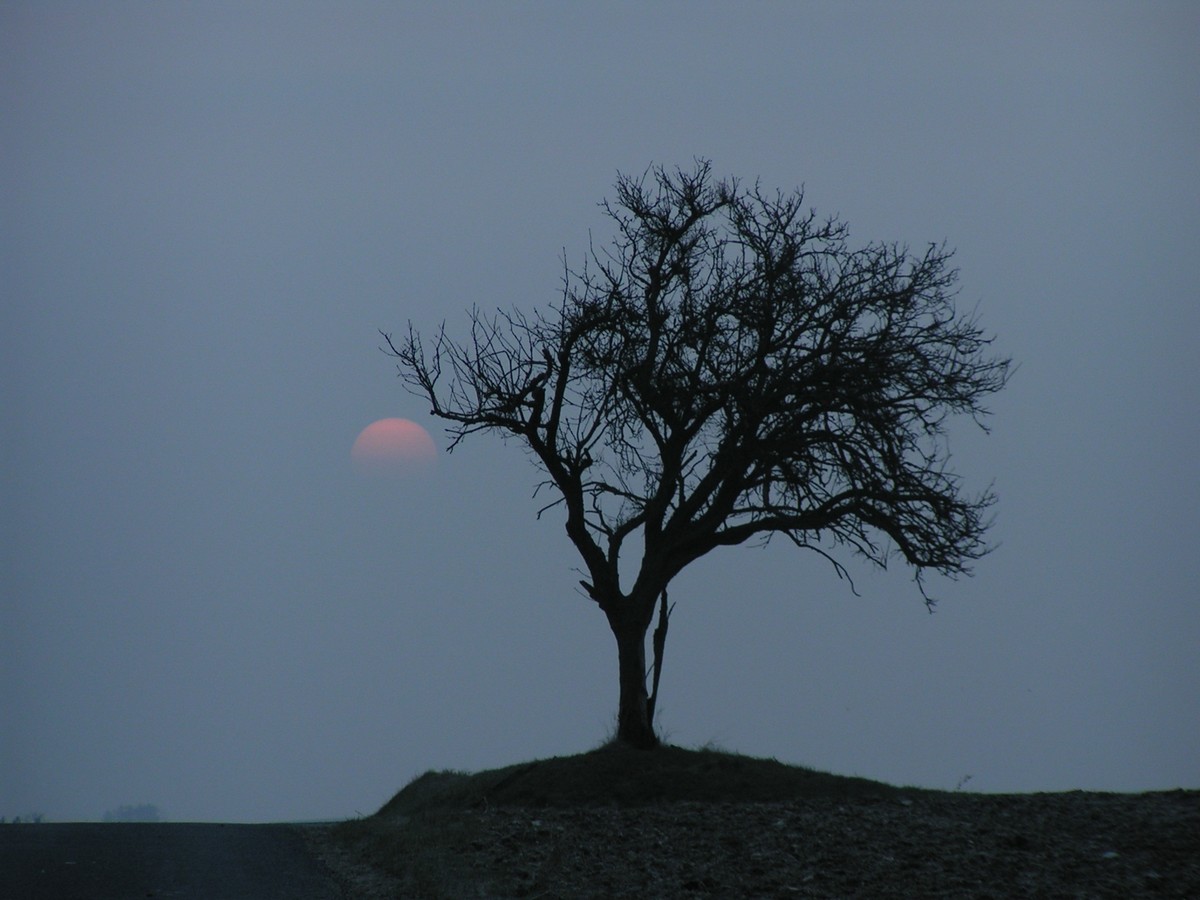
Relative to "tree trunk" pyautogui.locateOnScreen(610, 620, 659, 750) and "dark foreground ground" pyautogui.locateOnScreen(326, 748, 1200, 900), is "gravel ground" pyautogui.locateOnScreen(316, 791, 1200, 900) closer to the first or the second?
"dark foreground ground" pyautogui.locateOnScreen(326, 748, 1200, 900)

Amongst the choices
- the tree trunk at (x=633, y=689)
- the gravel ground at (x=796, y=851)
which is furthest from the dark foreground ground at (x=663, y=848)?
the tree trunk at (x=633, y=689)

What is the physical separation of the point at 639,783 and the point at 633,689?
2.31 metres

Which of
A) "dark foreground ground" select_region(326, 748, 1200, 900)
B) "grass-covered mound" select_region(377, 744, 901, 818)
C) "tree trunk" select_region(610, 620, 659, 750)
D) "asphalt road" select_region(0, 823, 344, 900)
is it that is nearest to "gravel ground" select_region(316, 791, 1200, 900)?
"dark foreground ground" select_region(326, 748, 1200, 900)

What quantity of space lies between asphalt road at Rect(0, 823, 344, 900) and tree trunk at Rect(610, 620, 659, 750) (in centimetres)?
610

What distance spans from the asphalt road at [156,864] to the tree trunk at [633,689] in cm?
610

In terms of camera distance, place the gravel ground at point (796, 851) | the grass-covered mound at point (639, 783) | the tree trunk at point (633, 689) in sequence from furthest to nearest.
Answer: the tree trunk at point (633, 689), the grass-covered mound at point (639, 783), the gravel ground at point (796, 851)

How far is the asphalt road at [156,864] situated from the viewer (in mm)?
10930

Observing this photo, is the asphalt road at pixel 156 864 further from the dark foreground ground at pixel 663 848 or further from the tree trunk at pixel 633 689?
the tree trunk at pixel 633 689

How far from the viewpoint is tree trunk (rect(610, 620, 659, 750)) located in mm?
20188

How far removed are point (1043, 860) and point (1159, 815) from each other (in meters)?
2.97

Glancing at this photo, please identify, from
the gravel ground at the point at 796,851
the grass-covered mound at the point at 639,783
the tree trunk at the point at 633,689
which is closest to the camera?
the gravel ground at the point at 796,851

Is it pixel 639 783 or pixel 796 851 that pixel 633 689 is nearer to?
pixel 639 783

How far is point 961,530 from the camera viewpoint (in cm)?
1950

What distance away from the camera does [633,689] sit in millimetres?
20188
